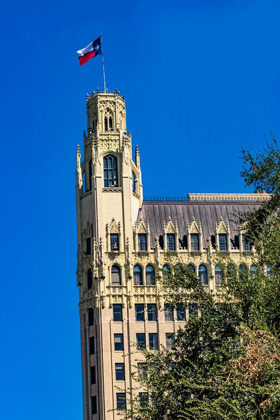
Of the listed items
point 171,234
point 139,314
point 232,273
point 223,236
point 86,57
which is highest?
point 86,57

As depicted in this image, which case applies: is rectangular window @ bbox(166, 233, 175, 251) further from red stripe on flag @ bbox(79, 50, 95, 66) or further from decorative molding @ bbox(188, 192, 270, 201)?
red stripe on flag @ bbox(79, 50, 95, 66)

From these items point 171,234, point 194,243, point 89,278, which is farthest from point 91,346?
point 194,243

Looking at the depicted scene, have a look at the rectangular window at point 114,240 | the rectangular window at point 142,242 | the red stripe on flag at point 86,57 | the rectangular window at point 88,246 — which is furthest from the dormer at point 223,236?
the red stripe on flag at point 86,57

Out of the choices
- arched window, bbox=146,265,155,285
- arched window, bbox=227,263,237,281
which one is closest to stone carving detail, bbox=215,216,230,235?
arched window, bbox=146,265,155,285

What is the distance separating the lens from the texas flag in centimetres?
14100

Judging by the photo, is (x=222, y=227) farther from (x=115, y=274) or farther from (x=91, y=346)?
(x=91, y=346)

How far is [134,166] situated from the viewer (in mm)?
145500

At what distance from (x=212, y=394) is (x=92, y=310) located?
7427 centimetres

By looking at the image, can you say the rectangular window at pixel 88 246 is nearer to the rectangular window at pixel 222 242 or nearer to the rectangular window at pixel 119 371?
the rectangular window at pixel 119 371

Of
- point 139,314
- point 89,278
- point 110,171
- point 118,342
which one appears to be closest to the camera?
point 118,342

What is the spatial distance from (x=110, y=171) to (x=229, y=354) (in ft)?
265

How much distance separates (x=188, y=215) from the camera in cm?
14375

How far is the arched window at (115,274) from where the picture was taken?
454 feet

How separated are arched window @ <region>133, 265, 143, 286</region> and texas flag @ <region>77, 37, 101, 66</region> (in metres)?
24.2
